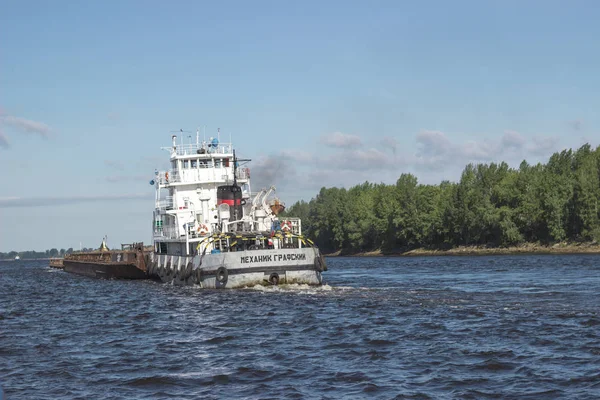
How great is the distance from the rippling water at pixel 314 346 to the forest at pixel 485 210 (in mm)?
69817

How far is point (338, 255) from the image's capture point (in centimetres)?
16050

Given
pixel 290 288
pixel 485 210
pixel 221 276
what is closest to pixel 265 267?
pixel 290 288

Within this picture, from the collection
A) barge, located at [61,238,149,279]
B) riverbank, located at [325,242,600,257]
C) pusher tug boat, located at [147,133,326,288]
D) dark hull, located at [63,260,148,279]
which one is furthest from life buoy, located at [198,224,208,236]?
riverbank, located at [325,242,600,257]

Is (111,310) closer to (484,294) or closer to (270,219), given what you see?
(270,219)

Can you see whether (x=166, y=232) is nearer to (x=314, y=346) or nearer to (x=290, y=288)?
(x=290, y=288)

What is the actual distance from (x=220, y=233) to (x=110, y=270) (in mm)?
32344

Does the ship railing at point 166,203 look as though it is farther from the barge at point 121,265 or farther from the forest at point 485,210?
the forest at point 485,210

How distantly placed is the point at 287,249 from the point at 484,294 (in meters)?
9.98

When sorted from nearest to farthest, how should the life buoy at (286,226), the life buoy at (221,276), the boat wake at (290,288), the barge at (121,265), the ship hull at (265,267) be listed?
the boat wake at (290,288)
the ship hull at (265,267)
the life buoy at (221,276)
the life buoy at (286,226)
the barge at (121,265)

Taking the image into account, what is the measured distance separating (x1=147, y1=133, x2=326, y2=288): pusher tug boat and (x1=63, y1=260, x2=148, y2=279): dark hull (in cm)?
517

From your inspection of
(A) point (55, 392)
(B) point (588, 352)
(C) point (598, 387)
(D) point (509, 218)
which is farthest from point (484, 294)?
(D) point (509, 218)

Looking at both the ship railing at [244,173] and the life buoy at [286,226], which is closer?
the life buoy at [286,226]

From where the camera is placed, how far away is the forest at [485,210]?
106 meters

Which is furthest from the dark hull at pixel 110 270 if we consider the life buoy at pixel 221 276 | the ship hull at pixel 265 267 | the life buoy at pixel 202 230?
the ship hull at pixel 265 267
